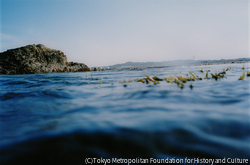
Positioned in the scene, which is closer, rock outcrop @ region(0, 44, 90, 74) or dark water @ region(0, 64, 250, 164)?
dark water @ region(0, 64, 250, 164)

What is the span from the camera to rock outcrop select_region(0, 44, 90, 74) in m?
15.7

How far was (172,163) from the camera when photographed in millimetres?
1111

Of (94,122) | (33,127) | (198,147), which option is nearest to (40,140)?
(33,127)

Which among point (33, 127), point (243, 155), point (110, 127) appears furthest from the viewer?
point (33, 127)

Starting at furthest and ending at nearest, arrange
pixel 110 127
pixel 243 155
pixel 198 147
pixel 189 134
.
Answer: pixel 110 127, pixel 189 134, pixel 198 147, pixel 243 155

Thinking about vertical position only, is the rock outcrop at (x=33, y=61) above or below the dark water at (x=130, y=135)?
above

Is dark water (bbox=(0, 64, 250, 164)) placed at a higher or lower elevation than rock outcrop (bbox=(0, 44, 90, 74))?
lower

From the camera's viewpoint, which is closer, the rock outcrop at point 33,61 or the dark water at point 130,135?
the dark water at point 130,135

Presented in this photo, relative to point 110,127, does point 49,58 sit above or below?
above

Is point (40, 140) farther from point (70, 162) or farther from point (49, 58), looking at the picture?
point (49, 58)

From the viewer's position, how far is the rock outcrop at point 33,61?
15680 mm

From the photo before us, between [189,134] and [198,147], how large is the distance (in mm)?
205

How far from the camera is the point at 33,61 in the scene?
672 inches

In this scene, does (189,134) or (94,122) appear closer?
(189,134)
